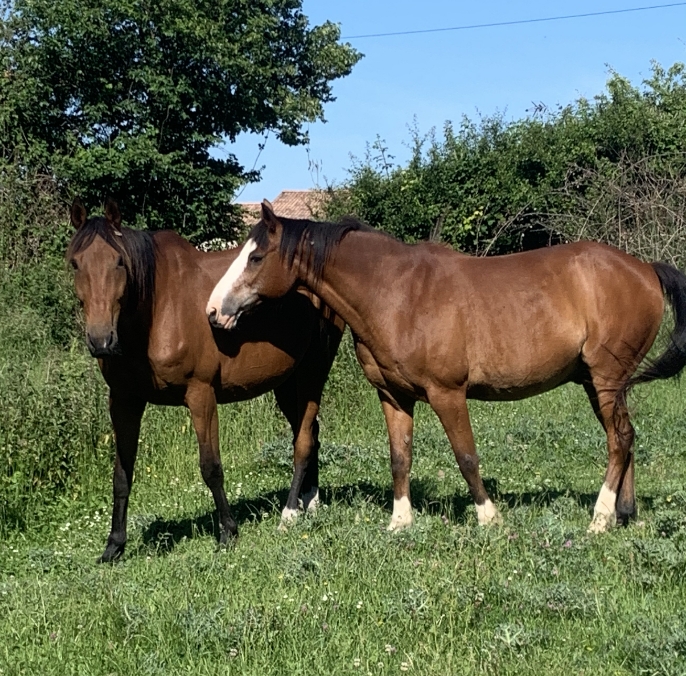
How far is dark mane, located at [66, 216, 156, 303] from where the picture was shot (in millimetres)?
5391

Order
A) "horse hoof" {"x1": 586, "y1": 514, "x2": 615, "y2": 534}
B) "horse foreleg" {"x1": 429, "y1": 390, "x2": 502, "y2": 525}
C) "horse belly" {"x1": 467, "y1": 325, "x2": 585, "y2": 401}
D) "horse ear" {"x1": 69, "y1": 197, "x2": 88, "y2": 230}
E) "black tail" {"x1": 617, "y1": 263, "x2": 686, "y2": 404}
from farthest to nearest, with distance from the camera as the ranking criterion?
"black tail" {"x1": 617, "y1": 263, "x2": 686, "y2": 404} < "horse belly" {"x1": 467, "y1": 325, "x2": 585, "y2": 401} < "horse foreleg" {"x1": 429, "y1": 390, "x2": 502, "y2": 525} < "horse hoof" {"x1": 586, "y1": 514, "x2": 615, "y2": 534} < "horse ear" {"x1": 69, "y1": 197, "x2": 88, "y2": 230}

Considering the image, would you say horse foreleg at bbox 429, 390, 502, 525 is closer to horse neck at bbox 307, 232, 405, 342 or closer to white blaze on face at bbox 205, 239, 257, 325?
horse neck at bbox 307, 232, 405, 342

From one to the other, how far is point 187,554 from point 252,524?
0.94 metres

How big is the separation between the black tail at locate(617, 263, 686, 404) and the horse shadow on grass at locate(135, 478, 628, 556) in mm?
1131

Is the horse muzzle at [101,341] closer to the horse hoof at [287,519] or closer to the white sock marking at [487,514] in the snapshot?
the horse hoof at [287,519]

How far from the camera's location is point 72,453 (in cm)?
770

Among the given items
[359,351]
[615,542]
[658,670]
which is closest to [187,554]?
[359,351]

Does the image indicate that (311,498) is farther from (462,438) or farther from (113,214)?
(113,214)

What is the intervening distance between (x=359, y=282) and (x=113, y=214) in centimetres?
168

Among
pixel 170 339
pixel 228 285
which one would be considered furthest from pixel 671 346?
pixel 170 339

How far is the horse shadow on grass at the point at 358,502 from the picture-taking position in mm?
6336

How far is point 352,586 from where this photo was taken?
4438mm

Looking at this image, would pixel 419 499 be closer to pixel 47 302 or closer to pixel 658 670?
pixel 658 670

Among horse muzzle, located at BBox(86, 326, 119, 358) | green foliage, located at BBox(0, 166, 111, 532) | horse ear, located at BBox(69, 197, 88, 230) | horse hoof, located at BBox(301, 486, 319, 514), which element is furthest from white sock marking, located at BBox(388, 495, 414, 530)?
green foliage, located at BBox(0, 166, 111, 532)
